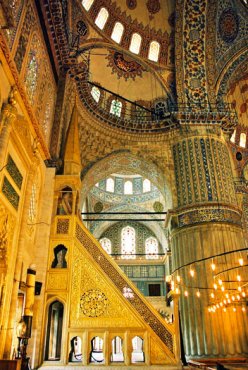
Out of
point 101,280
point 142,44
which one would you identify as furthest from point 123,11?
point 101,280

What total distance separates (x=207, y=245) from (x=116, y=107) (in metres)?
6.81

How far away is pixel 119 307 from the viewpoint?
7.73m

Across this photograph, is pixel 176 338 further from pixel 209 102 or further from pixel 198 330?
pixel 209 102

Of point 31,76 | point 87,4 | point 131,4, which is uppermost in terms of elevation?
point 131,4

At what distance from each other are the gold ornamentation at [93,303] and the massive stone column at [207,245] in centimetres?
224

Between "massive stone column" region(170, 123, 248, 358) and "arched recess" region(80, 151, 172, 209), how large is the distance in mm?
814

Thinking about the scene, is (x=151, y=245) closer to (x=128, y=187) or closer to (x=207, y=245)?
(x=128, y=187)

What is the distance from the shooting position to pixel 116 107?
13852 mm

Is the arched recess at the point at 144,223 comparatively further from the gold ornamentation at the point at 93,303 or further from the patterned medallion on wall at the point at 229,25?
the gold ornamentation at the point at 93,303

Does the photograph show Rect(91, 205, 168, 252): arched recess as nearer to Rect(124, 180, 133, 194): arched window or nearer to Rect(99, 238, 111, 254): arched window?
Rect(99, 238, 111, 254): arched window

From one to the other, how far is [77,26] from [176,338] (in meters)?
10.1

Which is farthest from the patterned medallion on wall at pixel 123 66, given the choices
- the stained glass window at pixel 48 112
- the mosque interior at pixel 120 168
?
the stained glass window at pixel 48 112

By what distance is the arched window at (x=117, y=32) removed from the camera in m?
13.1

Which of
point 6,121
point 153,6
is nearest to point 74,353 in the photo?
point 6,121
